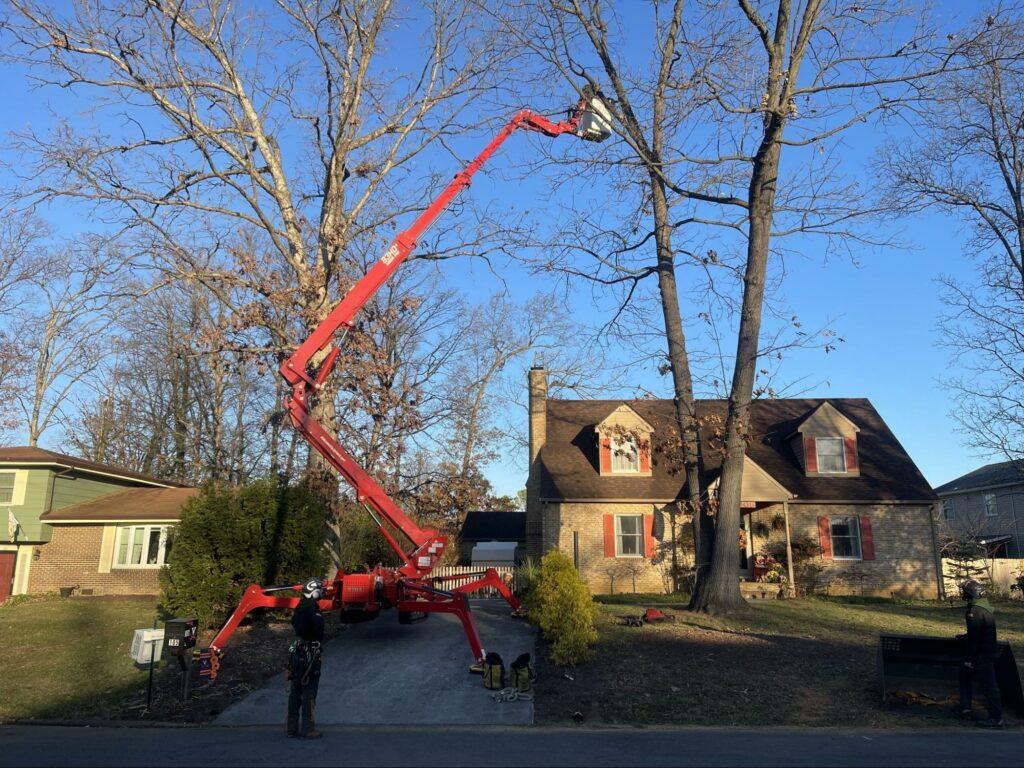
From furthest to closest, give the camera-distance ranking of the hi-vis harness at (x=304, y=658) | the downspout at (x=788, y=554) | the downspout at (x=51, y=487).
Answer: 1. the downspout at (x=51, y=487)
2. the downspout at (x=788, y=554)
3. the hi-vis harness at (x=304, y=658)

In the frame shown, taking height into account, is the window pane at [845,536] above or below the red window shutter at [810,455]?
below

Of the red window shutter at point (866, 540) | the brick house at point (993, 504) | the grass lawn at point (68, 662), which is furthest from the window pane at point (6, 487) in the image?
the brick house at point (993, 504)

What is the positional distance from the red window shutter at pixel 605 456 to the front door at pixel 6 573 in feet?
66.4

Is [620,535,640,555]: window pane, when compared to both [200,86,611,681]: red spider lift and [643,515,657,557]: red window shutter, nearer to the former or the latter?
[643,515,657,557]: red window shutter

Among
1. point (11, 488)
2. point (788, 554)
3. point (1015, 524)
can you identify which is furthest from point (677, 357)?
point (1015, 524)

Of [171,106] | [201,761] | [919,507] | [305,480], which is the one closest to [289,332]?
[305,480]

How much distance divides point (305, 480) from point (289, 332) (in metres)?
3.67

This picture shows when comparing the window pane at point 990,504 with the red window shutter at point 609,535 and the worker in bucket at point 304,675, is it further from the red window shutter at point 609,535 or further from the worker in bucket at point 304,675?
the worker in bucket at point 304,675

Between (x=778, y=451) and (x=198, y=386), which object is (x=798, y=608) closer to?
(x=778, y=451)

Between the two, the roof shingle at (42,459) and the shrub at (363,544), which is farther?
the roof shingle at (42,459)

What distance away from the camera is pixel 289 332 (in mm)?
16656

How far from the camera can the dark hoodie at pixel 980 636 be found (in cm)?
846

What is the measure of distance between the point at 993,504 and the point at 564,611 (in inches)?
1406

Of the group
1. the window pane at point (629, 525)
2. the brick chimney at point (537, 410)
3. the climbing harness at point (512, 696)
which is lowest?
the climbing harness at point (512, 696)
